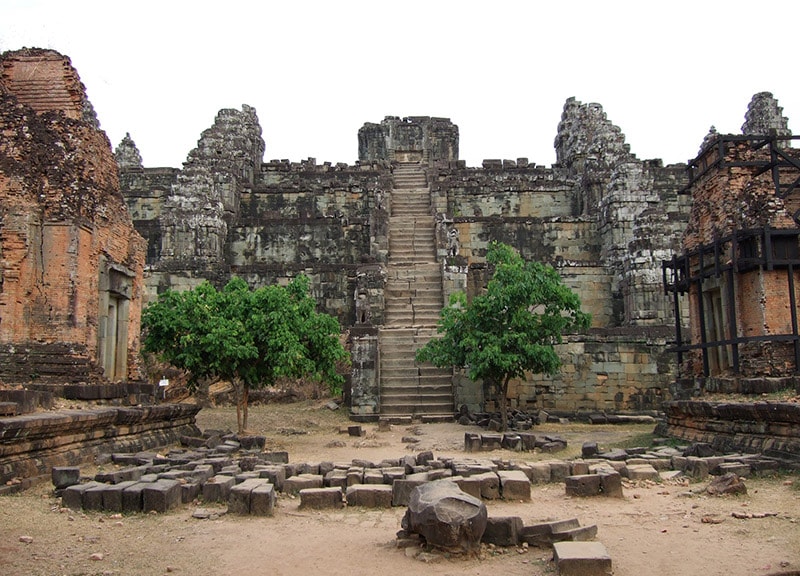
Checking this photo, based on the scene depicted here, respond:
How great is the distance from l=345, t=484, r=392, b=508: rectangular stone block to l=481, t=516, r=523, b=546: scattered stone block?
2.36 meters

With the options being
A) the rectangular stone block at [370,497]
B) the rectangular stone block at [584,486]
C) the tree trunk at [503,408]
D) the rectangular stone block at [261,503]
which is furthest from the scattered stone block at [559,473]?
the tree trunk at [503,408]

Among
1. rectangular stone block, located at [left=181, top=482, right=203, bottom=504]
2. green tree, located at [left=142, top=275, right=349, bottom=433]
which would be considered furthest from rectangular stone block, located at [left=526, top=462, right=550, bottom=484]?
green tree, located at [left=142, top=275, right=349, bottom=433]

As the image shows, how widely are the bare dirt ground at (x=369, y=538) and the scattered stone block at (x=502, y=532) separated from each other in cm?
11

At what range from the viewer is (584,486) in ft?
30.2

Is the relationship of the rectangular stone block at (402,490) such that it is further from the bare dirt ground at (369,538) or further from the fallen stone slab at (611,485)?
the fallen stone slab at (611,485)

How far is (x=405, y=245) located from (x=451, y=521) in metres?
20.2

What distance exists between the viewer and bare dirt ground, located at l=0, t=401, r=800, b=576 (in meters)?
6.20

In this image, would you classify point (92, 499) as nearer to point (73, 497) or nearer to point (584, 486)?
point (73, 497)

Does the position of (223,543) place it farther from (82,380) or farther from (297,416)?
(297,416)

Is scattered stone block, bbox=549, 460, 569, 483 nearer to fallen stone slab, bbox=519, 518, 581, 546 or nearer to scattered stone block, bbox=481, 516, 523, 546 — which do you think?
fallen stone slab, bbox=519, 518, 581, 546

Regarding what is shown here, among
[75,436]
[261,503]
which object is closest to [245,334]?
[75,436]

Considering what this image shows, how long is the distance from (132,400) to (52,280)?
Answer: 263 cm

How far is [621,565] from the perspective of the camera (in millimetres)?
6160

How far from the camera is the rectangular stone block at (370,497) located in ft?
29.0
